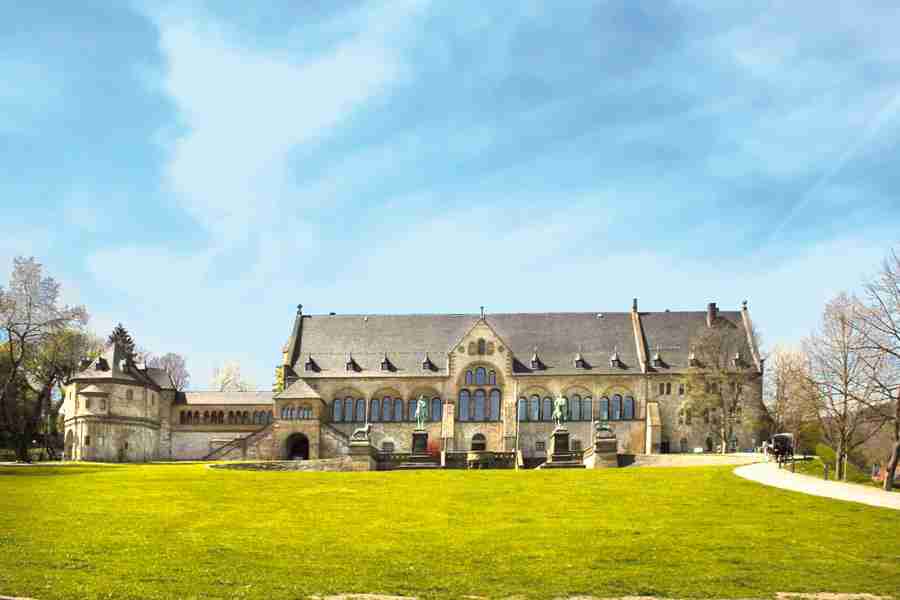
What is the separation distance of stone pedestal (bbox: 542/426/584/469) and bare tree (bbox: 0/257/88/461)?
30982 millimetres

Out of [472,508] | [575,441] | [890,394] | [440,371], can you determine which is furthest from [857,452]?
[472,508]

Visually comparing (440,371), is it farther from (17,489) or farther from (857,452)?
(17,489)

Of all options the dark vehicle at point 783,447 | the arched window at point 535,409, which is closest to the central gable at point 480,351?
the arched window at point 535,409

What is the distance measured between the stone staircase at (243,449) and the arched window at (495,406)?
1730cm

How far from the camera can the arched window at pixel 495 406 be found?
82.2 m

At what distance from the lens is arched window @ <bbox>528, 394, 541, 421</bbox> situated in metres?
82.1

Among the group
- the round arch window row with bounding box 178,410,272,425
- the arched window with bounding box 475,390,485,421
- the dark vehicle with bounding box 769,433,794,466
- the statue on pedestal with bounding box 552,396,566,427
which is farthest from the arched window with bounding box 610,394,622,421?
the round arch window row with bounding box 178,410,272,425

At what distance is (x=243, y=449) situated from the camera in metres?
78.1

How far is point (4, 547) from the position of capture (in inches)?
925

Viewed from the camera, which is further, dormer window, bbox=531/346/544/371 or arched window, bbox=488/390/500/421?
dormer window, bbox=531/346/544/371

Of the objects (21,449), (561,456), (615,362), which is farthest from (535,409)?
(21,449)

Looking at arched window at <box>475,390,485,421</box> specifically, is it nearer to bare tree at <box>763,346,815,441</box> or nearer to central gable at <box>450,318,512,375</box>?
central gable at <box>450,318,512,375</box>

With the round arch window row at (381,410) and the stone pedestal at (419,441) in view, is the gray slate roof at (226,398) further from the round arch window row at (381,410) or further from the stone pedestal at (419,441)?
the stone pedestal at (419,441)

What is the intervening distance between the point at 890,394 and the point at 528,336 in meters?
45.6
